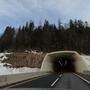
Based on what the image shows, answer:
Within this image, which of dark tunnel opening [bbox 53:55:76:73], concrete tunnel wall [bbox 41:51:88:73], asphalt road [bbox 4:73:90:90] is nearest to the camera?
asphalt road [bbox 4:73:90:90]

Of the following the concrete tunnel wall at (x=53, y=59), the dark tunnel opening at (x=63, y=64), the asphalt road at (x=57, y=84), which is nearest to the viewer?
the asphalt road at (x=57, y=84)

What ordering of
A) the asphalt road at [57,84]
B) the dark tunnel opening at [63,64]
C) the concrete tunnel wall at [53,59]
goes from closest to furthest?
the asphalt road at [57,84] < the concrete tunnel wall at [53,59] < the dark tunnel opening at [63,64]

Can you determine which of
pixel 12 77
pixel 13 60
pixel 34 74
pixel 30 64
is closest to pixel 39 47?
pixel 13 60

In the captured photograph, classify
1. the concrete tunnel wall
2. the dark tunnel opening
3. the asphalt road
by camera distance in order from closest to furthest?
1. the asphalt road
2. the concrete tunnel wall
3. the dark tunnel opening

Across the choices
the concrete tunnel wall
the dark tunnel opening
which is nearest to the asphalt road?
the concrete tunnel wall

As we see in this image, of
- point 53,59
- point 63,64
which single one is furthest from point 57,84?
point 63,64

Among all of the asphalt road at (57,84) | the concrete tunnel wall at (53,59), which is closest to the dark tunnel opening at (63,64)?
the concrete tunnel wall at (53,59)

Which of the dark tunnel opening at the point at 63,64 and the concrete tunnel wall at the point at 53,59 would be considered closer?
the concrete tunnel wall at the point at 53,59

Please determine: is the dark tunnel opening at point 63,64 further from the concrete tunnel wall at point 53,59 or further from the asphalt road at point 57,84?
the asphalt road at point 57,84

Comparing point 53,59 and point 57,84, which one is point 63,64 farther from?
point 57,84

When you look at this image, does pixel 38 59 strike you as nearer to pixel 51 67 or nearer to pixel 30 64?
pixel 30 64

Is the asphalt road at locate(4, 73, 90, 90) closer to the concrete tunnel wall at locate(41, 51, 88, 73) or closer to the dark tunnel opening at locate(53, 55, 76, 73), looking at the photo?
the concrete tunnel wall at locate(41, 51, 88, 73)

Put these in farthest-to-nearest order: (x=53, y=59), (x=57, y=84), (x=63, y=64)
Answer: (x=63, y=64), (x=53, y=59), (x=57, y=84)

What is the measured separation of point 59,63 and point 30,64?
2868 centimetres
